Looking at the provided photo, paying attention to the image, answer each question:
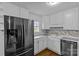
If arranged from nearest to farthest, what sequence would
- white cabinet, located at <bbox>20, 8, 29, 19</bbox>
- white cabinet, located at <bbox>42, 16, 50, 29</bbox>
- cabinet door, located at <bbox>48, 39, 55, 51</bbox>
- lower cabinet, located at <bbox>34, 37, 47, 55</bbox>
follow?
1. white cabinet, located at <bbox>20, 8, 29, 19</bbox>
2. white cabinet, located at <bbox>42, 16, 50, 29</bbox>
3. lower cabinet, located at <bbox>34, 37, 47, 55</bbox>
4. cabinet door, located at <bbox>48, 39, 55, 51</bbox>

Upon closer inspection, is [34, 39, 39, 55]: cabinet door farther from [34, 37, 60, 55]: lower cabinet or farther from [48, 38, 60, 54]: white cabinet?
[48, 38, 60, 54]: white cabinet

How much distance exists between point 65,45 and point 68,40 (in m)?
0.17

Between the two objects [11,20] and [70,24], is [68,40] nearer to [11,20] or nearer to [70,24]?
[70,24]

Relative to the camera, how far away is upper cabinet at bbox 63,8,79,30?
1752 millimetres

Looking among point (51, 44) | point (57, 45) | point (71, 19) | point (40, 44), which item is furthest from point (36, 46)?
point (71, 19)

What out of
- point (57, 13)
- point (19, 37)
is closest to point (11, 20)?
point (19, 37)

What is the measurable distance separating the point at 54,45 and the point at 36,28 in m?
0.68

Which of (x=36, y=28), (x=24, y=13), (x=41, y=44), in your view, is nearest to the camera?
(x=24, y=13)

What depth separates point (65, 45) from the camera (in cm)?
181

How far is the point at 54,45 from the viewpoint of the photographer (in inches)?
74.5

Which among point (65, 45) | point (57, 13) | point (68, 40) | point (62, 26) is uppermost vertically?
point (57, 13)

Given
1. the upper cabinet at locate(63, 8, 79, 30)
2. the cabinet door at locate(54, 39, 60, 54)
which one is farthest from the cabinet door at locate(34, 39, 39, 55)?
the upper cabinet at locate(63, 8, 79, 30)

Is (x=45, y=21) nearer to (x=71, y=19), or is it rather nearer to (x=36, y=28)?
(x=36, y=28)

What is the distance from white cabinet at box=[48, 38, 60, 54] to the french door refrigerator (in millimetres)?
487
